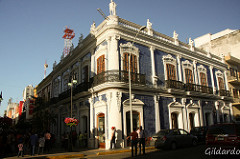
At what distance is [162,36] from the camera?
62.8 ft

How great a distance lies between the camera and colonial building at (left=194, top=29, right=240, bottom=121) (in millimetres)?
26688

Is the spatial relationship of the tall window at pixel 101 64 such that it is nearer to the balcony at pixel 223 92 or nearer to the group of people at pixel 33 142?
the group of people at pixel 33 142

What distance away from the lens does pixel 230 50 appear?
1177 inches

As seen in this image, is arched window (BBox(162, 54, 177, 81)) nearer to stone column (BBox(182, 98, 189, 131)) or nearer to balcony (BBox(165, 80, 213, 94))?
balcony (BBox(165, 80, 213, 94))

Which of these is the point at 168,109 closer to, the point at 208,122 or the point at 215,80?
the point at 208,122

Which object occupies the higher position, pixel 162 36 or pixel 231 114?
pixel 162 36

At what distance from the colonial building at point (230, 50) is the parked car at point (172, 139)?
15788mm

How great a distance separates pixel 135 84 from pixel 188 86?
7.41 metres

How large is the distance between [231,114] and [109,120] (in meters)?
19.2

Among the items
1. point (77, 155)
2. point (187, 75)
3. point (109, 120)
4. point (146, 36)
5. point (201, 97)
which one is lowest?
point (77, 155)

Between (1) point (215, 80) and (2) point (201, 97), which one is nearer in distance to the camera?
(2) point (201, 97)

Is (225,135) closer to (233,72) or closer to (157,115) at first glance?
(157,115)

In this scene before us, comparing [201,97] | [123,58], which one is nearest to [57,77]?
[123,58]

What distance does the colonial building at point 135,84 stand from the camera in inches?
570
